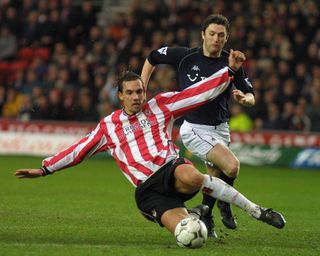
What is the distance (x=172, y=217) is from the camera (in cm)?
791

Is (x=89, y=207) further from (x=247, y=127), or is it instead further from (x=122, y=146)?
(x=247, y=127)

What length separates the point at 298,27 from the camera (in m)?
20.3

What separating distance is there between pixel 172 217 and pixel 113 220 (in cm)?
226

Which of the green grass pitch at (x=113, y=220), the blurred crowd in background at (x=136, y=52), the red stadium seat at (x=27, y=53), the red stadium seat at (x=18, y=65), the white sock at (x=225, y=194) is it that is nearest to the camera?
the green grass pitch at (x=113, y=220)

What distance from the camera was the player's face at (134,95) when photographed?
8188 mm

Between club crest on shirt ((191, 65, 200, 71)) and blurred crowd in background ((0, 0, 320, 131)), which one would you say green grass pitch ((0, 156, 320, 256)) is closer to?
club crest on shirt ((191, 65, 200, 71))

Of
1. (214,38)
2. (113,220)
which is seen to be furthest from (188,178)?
(113,220)

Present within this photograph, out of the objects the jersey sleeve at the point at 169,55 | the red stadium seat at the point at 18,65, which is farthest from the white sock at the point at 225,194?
the red stadium seat at the point at 18,65

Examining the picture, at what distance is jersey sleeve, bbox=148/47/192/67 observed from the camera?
952cm

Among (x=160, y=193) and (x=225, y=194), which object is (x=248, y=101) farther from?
(x=160, y=193)

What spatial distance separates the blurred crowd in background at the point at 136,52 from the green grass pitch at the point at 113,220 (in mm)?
2773

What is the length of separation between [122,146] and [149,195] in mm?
525

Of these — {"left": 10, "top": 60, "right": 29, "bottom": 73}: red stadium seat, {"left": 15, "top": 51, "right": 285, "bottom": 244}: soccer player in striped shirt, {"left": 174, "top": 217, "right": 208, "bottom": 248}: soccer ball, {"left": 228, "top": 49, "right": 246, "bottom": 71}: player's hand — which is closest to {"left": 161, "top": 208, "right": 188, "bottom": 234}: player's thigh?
{"left": 15, "top": 51, "right": 285, "bottom": 244}: soccer player in striped shirt

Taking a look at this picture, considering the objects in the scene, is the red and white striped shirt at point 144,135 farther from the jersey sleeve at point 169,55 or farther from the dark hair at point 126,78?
the jersey sleeve at point 169,55
